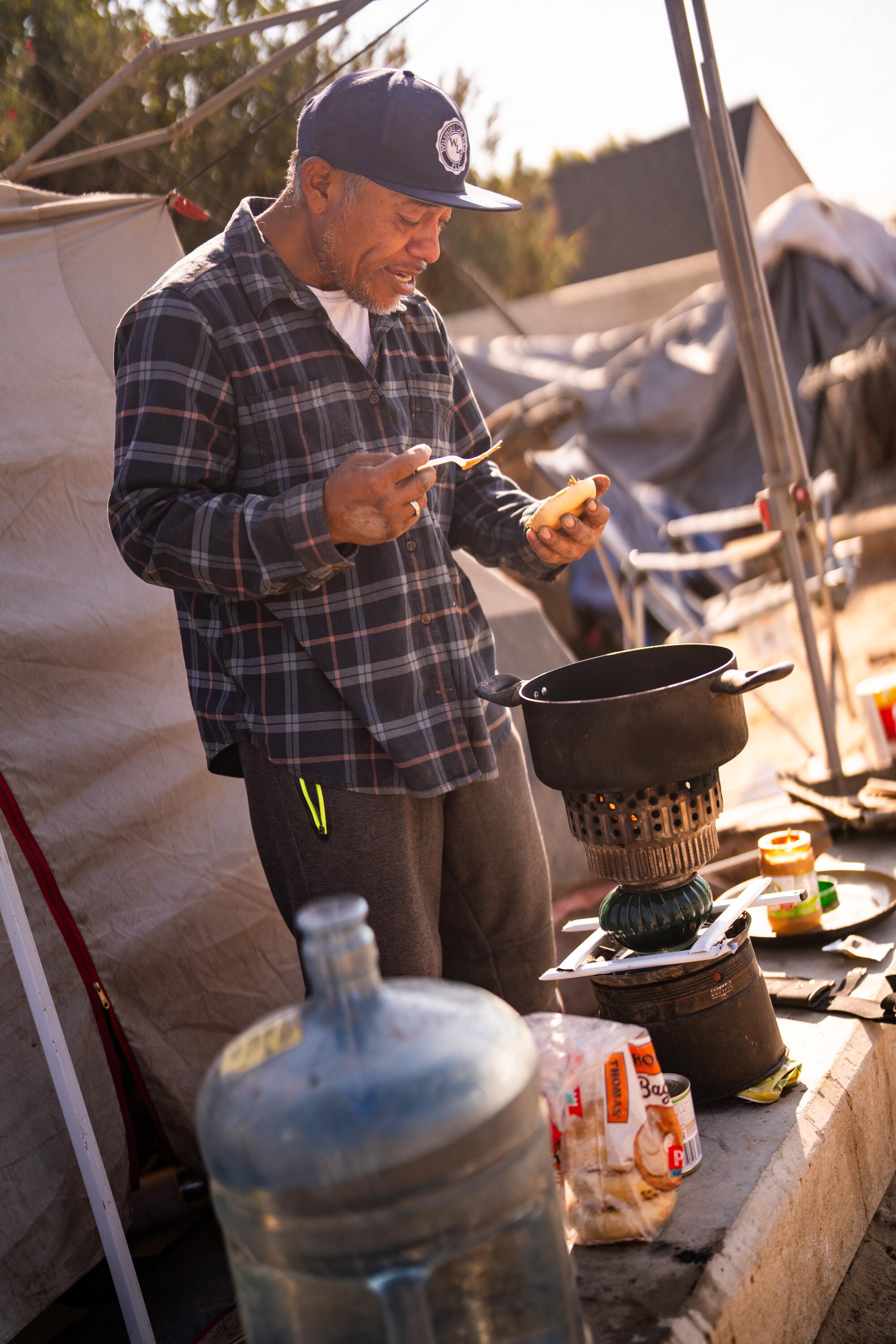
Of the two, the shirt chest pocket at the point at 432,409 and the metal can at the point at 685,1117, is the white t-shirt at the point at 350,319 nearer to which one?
the shirt chest pocket at the point at 432,409

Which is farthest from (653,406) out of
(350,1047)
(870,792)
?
(350,1047)

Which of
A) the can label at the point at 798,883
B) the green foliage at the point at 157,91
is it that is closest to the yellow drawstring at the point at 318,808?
the can label at the point at 798,883

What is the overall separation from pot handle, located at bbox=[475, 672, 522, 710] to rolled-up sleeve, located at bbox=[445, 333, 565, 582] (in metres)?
0.29

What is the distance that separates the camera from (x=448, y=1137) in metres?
1.29

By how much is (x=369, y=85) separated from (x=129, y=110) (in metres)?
9.22

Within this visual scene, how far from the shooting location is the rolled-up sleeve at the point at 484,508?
255cm

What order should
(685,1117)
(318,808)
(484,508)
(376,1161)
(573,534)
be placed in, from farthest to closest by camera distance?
(484,508) → (573,534) → (318,808) → (685,1117) → (376,1161)

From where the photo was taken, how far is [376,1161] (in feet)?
4.15

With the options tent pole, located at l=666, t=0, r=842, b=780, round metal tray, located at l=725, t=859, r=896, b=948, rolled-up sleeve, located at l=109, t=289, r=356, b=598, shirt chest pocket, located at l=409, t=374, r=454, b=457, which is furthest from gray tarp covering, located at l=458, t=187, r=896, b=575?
rolled-up sleeve, located at l=109, t=289, r=356, b=598

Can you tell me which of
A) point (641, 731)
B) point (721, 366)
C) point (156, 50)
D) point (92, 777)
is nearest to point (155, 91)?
point (721, 366)

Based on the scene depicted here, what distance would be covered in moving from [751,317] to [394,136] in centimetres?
208

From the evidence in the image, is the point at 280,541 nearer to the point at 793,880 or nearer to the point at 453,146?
the point at 453,146

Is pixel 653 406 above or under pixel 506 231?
under

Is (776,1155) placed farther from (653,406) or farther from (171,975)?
(653,406)
